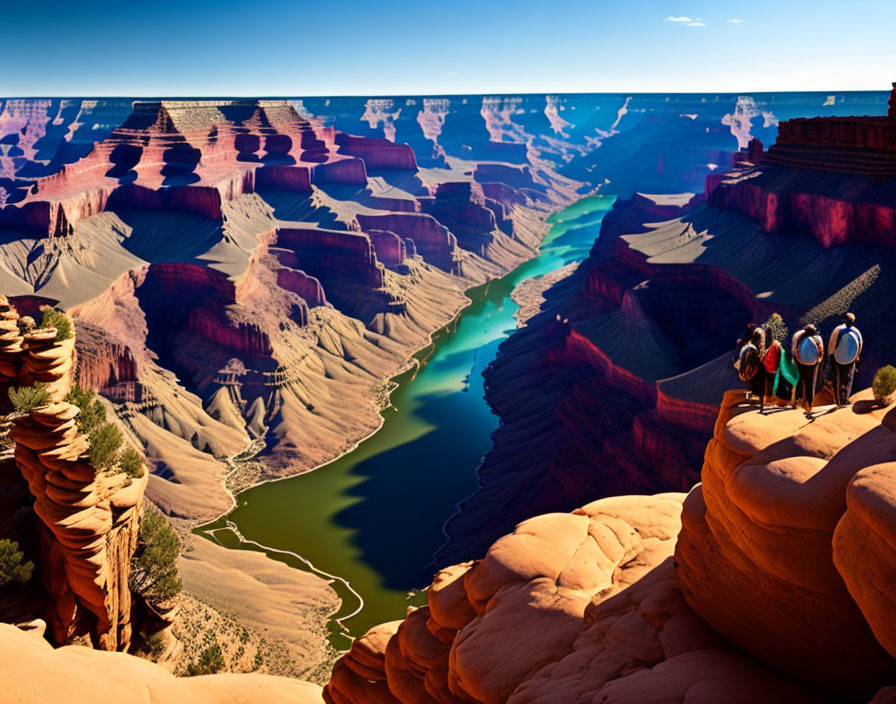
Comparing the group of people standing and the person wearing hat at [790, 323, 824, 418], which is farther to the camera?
the group of people standing

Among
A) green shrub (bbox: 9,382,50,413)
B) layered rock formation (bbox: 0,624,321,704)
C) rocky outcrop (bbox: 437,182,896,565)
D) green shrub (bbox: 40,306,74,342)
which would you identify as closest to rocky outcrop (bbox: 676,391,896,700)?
layered rock formation (bbox: 0,624,321,704)

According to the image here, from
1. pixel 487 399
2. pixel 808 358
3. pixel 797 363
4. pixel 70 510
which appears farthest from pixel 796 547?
pixel 487 399

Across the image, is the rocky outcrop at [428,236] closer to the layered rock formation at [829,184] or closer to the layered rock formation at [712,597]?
the layered rock formation at [829,184]

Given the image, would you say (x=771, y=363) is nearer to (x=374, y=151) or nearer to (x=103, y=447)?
(x=103, y=447)

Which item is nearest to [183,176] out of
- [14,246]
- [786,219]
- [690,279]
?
[14,246]

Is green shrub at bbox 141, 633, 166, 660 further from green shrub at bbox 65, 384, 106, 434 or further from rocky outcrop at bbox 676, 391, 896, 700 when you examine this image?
rocky outcrop at bbox 676, 391, 896, 700

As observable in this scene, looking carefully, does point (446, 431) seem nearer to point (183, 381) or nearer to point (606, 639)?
point (183, 381)
